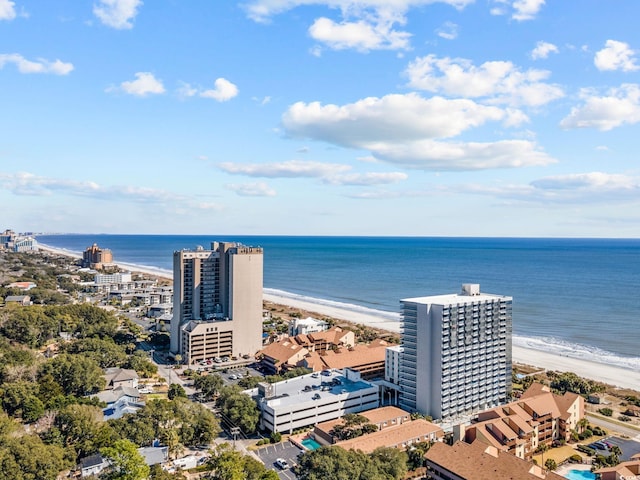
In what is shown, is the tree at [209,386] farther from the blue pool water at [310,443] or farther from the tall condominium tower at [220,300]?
the tall condominium tower at [220,300]

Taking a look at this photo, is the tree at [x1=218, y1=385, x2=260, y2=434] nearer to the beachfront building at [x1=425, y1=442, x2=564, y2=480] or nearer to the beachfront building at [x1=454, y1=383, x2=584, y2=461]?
the beachfront building at [x1=425, y1=442, x2=564, y2=480]

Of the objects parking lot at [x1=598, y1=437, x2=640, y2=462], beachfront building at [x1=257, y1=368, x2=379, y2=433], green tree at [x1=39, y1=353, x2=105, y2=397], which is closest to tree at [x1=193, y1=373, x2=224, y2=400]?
beachfront building at [x1=257, y1=368, x2=379, y2=433]

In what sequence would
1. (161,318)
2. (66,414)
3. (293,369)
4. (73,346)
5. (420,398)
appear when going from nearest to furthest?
1. (66,414)
2. (420,398)
3. (293,369)
4. (73,346)
5. (161,318)

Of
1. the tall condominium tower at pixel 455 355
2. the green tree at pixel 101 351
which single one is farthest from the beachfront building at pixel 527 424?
the green tree at pixel 101 351

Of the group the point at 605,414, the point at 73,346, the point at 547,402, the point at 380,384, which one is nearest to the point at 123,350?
the point at 73,346

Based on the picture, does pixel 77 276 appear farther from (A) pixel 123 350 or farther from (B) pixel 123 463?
(B) pixel 123 463
